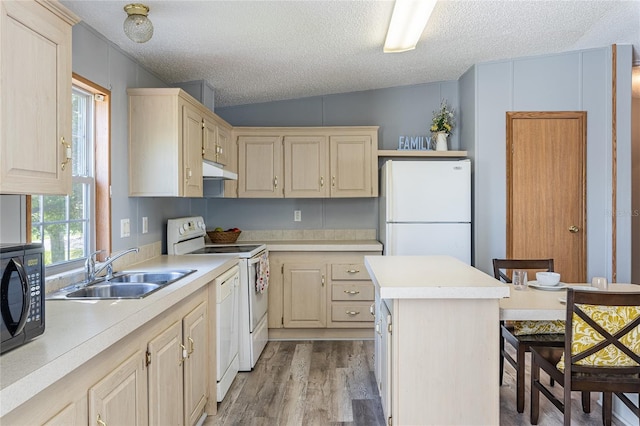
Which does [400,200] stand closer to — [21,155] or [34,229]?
[34,229]

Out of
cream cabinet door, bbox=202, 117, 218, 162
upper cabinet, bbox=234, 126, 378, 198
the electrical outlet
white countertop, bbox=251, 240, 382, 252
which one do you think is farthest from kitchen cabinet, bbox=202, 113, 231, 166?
white countertop, bbox=251, 240, 382, 252

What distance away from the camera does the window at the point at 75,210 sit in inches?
83.4

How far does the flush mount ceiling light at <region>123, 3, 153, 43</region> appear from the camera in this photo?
2.10m

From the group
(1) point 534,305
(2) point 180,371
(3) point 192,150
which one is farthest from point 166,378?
(1) point 534,305

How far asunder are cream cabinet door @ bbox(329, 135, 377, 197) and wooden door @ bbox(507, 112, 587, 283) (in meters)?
1.32

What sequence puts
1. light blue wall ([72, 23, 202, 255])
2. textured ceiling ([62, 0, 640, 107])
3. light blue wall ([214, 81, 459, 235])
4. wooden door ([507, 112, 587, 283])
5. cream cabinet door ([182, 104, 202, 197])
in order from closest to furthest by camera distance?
1. light blue wall ([72, 23, 202, 255])
2. textured ceiling ([62, 0, 640, 107])
3. cream cabinet door ([182, 104, 202, 197])
4. wooden door ([507, 112, 587, 283])
5. light blue wall ([214, 81, 459, 235])

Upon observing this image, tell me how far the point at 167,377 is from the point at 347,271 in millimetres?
2358

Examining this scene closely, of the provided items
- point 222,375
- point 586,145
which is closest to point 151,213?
point 222,375

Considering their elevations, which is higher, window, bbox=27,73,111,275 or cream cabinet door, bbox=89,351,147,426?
window, bbox=27,73,111,275

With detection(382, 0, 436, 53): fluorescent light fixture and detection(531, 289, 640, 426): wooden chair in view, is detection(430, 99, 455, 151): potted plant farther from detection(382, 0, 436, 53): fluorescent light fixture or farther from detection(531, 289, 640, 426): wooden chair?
detection(531, 289, 640, 426): wooden chair

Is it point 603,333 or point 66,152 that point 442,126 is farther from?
point 66,152

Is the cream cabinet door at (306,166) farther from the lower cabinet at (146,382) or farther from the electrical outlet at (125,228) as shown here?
the lower cabinet at (146,382)

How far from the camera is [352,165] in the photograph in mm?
4320

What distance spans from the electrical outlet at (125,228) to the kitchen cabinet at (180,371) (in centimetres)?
72
